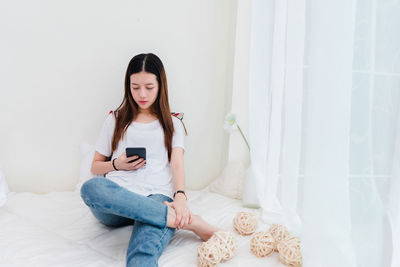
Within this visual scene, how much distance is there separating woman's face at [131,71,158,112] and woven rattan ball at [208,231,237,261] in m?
0.63

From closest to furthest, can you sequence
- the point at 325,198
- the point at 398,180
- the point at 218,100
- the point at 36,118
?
the point at 398,180 < the point at 325,198 < the point at 36,118 < the point at 218,100

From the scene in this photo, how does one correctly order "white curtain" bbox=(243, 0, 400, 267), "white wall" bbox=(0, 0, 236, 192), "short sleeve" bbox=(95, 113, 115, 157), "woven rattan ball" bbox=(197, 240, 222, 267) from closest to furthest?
"white curtain" bbox=(243, 0, 400, 267)
"woven rattan ball" bbox=(197, 240, 222, 267)
"short sleeve" bbox=(95, 113, 115, 157)
"white wall" bbox=(0, 0, 236, 192)

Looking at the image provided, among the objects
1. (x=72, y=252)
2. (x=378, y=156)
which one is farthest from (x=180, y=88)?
(x=378, y=156)

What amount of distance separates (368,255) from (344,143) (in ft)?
0.84

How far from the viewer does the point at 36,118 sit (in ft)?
5.68

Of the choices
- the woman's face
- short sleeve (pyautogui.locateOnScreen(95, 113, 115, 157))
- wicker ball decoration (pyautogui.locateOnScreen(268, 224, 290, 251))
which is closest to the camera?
wicker ball decoration (pyautogui.locateOnScreen(268, 224, 290, 251))

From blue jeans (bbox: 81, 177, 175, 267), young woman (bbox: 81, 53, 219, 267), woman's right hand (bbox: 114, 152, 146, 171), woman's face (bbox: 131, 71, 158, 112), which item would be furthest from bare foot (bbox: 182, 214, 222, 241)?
woman's face (bbox: 131, 71, 158, 112)

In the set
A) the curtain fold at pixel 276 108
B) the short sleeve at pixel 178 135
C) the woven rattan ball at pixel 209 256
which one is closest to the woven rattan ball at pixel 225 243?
the woven rattan ball at pixel 209 256

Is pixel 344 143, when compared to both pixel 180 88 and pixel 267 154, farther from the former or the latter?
pixel 180 88

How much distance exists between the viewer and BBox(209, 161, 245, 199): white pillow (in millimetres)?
1729

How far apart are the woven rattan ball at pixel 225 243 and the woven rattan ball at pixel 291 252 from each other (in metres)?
0.15

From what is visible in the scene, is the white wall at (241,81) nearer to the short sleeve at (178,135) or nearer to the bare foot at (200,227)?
the short sleeve at (178,135)

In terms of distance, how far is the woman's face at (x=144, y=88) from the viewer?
138cm

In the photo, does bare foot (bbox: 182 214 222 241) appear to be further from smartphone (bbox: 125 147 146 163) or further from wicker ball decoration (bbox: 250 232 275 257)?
smartphone (bbox: 125 147 146 163)
